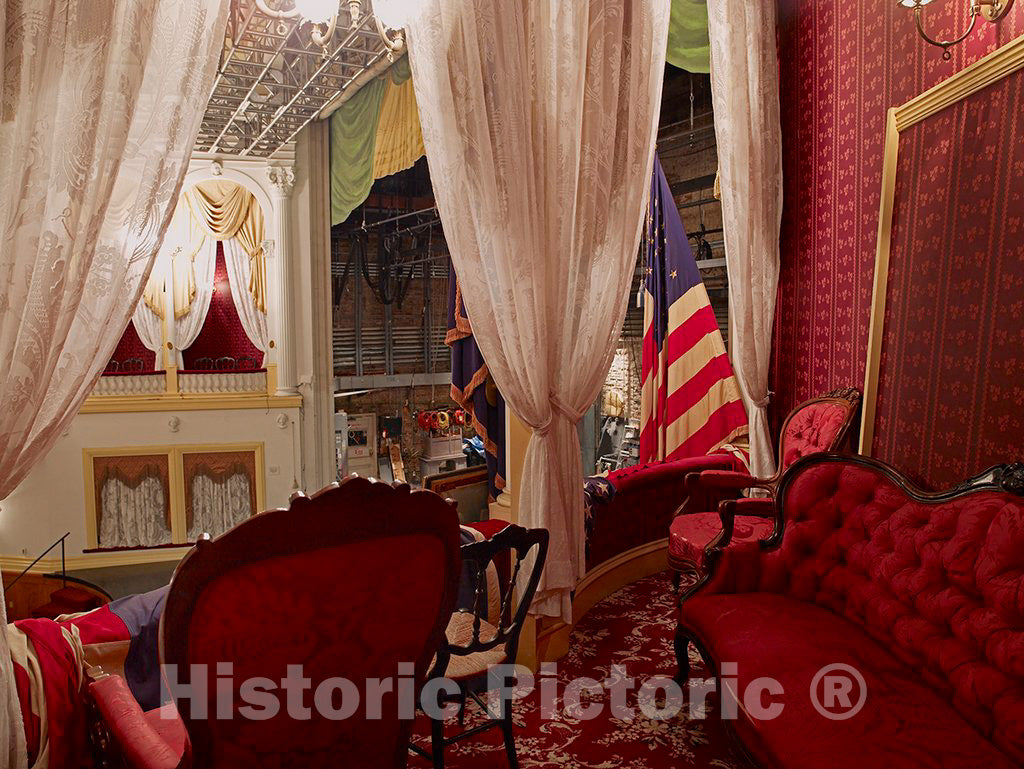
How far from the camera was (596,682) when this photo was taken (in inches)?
110

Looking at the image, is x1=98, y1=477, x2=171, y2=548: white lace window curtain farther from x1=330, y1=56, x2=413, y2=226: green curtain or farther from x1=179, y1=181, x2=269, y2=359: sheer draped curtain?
x1=330, y1=56, x2=413, y2=226: green curtain

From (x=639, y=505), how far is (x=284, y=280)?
5898 mm

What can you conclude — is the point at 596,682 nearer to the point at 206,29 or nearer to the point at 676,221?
the point at 206,29

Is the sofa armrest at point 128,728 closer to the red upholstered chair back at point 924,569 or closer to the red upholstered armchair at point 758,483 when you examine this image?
the red upholstered chair back at point 924,569

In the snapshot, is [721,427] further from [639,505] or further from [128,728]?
[128,728]

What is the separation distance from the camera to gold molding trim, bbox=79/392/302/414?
7.82 meters

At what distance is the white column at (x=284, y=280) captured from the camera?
834 centimetres

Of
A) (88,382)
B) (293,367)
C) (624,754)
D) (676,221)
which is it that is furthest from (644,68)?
(293,367)

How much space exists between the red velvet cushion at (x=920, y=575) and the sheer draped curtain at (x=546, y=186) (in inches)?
31.6

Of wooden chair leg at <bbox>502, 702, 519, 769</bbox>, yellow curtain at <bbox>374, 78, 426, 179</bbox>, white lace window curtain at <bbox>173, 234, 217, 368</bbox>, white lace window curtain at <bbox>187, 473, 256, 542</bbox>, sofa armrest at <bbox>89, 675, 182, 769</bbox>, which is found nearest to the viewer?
sofa armrest at <bbox>89, 675, 182, 769</bbox>

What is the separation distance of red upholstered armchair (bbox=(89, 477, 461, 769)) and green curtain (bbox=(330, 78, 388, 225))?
233 inches

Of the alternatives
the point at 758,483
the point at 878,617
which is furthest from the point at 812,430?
the point at 878,617

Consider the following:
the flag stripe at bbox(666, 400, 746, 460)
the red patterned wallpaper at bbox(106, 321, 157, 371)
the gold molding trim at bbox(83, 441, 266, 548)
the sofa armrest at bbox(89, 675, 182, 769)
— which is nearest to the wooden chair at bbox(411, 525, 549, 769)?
the sofa armrest at bbox(89, 675, 182, 769)

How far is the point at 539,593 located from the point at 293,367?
6.41 meters
